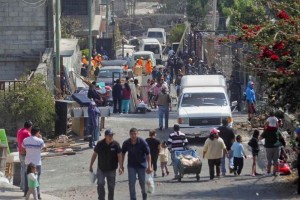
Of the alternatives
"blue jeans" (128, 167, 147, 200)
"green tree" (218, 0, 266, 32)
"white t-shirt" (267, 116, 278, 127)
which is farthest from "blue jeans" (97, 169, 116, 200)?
"white t-shirt" (267, 116, 278, 127)


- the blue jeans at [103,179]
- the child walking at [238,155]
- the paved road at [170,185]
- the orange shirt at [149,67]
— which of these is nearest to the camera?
the blue jeans at [103,179]

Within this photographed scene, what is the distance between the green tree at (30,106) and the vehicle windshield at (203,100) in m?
4.02

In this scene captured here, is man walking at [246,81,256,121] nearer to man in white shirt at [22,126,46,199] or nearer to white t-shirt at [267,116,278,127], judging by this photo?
white t-shirt at [267,116,278,127]

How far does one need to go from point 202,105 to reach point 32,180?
1280cm

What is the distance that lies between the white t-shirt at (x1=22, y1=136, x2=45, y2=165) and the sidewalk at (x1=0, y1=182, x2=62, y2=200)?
803 millimetres

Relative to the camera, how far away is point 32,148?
21000 mm

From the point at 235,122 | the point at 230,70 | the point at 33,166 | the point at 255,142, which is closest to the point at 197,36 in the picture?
the point at 230,70

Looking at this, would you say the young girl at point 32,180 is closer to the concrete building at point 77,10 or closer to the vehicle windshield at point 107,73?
the vehicle windshield at point 107,73

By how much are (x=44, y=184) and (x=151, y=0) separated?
83.6 metres

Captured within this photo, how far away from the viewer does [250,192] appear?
22188 millimetres

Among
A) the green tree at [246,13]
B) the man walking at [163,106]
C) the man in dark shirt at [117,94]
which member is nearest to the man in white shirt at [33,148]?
the green tree at [246,13]

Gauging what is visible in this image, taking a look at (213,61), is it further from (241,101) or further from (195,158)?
(195,158)

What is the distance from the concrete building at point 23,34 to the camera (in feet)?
145

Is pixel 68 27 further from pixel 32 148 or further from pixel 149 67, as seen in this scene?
pixel 32 148
